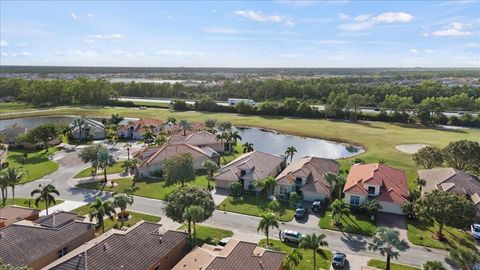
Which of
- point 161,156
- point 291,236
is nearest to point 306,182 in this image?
point 291,236

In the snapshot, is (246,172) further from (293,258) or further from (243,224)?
(293,258)

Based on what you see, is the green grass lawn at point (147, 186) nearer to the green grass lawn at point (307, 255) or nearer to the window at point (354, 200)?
the green grass lawn at point (307, 255)

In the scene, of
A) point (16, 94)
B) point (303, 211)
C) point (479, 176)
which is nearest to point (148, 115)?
point (16, 94)

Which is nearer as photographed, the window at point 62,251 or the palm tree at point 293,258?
the palm tree at point 293,258

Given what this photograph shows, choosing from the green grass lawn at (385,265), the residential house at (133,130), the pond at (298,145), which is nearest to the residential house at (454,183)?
the green grass lawn at (385,265)

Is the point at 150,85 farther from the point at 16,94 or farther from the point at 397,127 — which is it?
the point at 397,127
